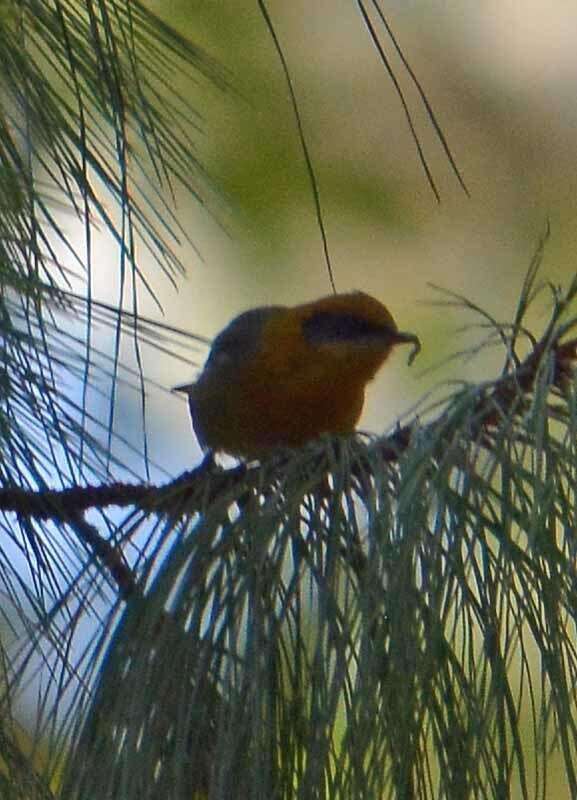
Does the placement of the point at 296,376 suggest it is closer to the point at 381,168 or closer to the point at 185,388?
the point at 185,388

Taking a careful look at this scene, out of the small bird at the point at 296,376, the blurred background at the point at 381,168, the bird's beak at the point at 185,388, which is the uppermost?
the blurred background at the point at 381,168

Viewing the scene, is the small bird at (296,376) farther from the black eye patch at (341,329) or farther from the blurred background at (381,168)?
the blurred background at (381,168)

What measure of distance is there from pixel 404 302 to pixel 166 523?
211 centimetres

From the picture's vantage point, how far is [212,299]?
10.0 feet

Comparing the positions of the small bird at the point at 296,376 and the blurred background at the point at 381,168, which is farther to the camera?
the blurred background at the point at 381,168

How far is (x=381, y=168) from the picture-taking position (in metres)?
3.36

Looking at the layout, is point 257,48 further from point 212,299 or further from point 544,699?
point 544,699

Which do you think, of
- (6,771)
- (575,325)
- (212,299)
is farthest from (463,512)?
(212,299)

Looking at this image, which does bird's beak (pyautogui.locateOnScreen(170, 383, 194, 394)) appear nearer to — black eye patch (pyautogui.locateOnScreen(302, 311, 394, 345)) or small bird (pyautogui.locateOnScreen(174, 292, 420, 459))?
small bird (pyautogui.locateOnScreen(174, 292, 420, 459))

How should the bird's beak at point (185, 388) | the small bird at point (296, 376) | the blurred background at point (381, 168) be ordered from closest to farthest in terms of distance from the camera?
1. the small bird at point (296, 376)
2. the bird's beak at point (185, 388)
3. the blurred background at point (381, 168)

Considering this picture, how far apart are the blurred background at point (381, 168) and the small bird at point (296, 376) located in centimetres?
46

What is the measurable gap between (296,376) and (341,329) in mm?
92

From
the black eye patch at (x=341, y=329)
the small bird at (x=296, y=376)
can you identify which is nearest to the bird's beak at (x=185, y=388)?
the small bird at (x=296, y=376)

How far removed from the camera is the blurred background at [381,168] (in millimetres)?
2900
